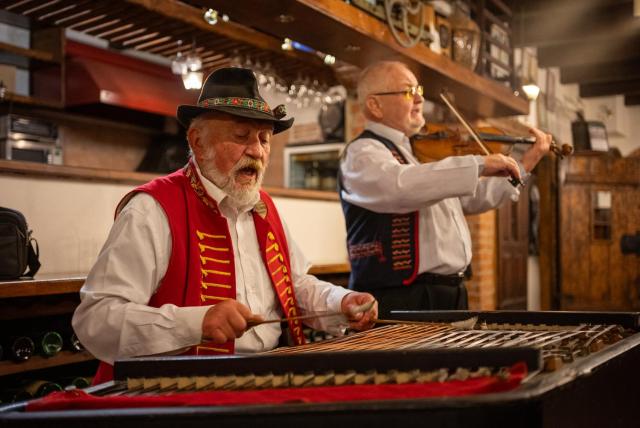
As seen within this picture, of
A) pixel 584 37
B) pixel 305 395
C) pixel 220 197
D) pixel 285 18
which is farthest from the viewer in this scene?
pixel 584 37

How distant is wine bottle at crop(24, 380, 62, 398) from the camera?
277 centimetres

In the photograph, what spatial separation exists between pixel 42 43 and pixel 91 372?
4363 millimetres

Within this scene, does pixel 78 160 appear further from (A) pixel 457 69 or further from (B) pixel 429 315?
(B) pixel 429 315

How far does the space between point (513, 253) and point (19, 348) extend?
19.1 feet

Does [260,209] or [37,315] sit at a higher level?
[260,209]

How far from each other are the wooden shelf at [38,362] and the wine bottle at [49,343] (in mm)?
25

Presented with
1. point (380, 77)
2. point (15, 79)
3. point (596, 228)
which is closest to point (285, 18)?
point (380, 77)

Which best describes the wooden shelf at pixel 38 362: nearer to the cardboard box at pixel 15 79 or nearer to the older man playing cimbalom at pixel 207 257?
the older man playing cimbalom at pixel 207 257

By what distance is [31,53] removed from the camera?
630 cm

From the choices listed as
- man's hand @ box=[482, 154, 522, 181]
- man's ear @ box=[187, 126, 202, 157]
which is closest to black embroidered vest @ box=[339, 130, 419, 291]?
man's hand @ box=[482, 154, 522, 181]

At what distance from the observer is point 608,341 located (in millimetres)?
1443

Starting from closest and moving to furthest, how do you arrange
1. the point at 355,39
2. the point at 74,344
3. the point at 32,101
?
the point at 74,344
the point at 355,39
the point at 32,101

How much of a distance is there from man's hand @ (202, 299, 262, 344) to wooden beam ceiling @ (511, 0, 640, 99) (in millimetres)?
6192

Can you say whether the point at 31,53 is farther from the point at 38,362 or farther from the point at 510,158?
the point at 510,158
